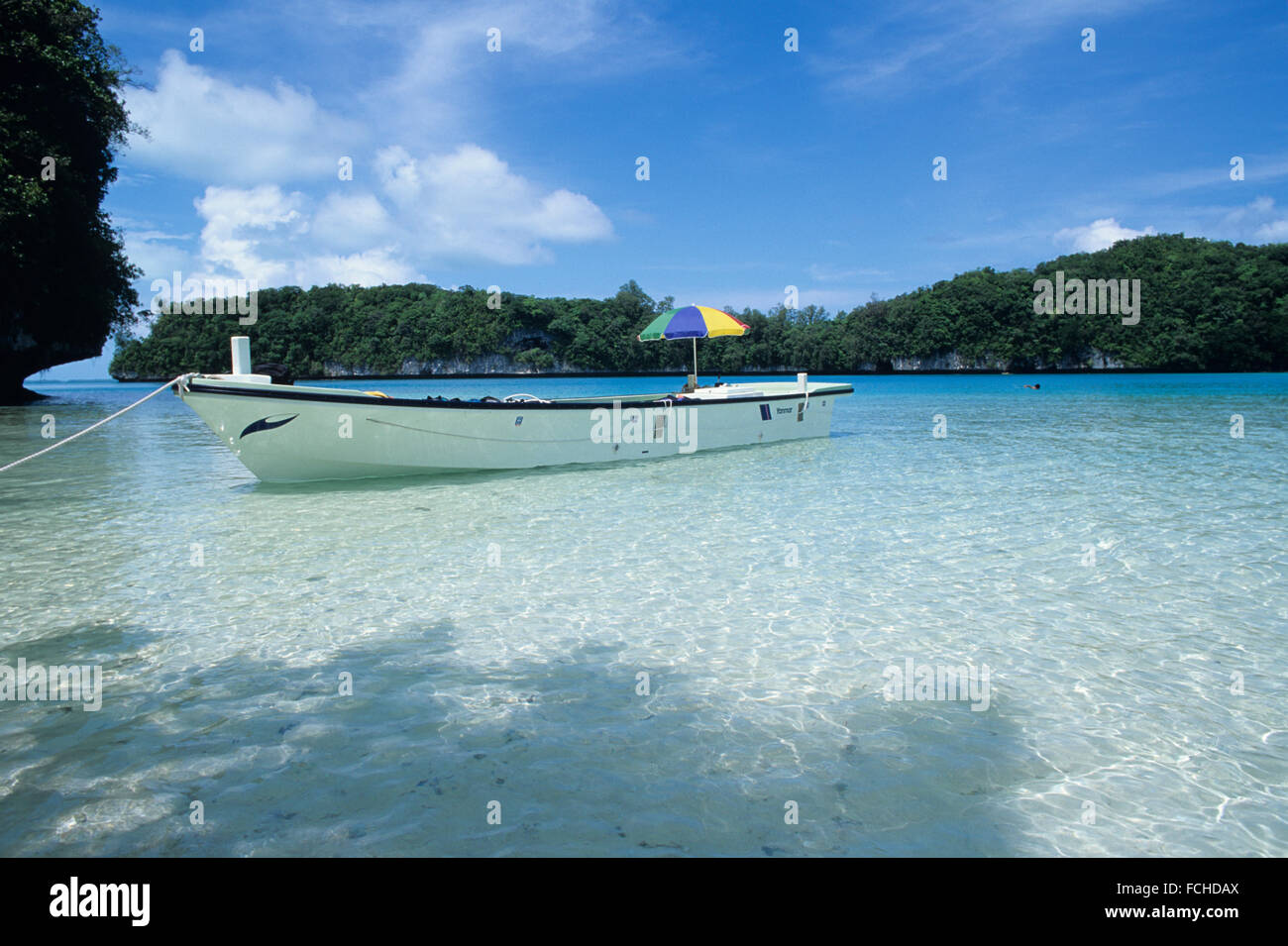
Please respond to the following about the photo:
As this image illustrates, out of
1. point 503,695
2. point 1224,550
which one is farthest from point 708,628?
point 1224,550

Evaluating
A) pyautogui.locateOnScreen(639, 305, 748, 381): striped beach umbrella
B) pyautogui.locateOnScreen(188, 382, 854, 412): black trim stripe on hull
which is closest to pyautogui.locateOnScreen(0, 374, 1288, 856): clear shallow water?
pyautogui.locateOnScreen(188, 382, 854, 412): black trim stripe on hull

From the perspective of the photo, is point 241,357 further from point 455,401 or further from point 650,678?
point 650,678

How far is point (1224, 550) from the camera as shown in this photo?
21.1ft

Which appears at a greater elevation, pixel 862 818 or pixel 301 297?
pixel 301 297

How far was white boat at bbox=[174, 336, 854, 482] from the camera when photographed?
9492 millimetres

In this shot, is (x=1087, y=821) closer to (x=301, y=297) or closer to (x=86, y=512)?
(x=86, y=512)

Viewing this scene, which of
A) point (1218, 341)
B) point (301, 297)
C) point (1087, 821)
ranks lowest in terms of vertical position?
point (1087, 821)

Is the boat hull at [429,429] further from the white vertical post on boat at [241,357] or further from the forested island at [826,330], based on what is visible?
the forested island at [826,330]

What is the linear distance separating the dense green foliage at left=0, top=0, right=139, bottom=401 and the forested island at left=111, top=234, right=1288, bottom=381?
2300 inches

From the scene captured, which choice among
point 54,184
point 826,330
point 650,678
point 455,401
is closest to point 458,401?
point 455,401

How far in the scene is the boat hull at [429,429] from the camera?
954 cm

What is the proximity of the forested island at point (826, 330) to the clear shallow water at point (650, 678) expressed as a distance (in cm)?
9036
